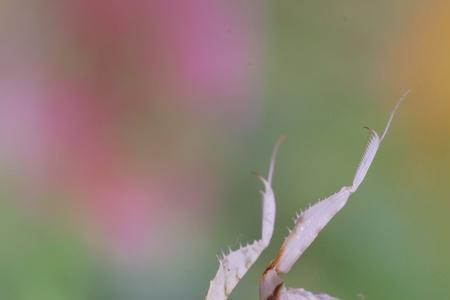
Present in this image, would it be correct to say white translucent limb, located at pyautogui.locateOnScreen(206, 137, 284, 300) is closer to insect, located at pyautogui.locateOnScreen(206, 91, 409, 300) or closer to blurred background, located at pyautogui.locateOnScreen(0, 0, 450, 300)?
insect, located at pyautogui.locateOnScreen(206, 91, 409, 300)

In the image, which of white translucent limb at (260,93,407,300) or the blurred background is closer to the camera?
white translucent limb at (260,93,407,300)

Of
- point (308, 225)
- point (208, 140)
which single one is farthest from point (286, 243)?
point (208, 140)

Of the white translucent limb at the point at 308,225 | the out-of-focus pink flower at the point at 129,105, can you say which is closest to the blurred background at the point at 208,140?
the out-of-focus pink flower at the point at 129,105

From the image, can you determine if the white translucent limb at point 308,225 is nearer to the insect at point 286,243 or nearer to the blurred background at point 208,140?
the insect at point 286,243

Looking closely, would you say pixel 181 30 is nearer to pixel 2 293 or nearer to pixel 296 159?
pixel 296 159

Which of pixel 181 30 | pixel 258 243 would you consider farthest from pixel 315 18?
pixel 258 243

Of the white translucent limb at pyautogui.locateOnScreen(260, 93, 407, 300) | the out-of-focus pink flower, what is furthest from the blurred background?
the white translucent limb at pyautogui.locateOnScreen(260, 93, 407, 300)

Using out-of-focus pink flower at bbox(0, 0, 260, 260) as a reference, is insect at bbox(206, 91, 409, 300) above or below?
below
